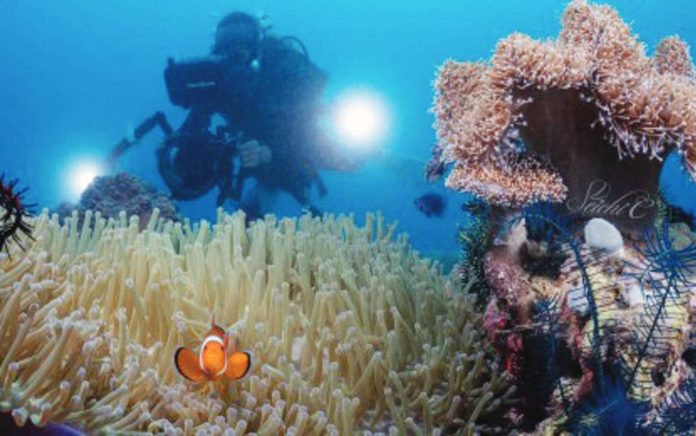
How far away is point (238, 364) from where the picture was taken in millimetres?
1652

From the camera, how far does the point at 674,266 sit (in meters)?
1.36

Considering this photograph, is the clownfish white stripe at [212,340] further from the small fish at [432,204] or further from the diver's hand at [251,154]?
the diver's hand at [251,154]

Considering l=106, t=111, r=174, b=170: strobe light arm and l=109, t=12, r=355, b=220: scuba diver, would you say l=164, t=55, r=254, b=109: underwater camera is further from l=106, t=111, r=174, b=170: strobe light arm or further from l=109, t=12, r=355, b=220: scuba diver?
l=106, t=111, r=174, b=170: strobe light arm

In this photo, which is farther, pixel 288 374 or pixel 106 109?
pixel 106 109

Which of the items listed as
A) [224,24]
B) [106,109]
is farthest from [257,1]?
[224,24]

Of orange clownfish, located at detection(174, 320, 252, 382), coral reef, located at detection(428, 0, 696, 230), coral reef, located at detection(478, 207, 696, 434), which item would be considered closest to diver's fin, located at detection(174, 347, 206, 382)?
orange clownfish, located at detection(174, 320, 252, 382)

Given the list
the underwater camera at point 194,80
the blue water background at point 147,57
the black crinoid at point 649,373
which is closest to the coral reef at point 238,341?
the black crinoid at point 649,373

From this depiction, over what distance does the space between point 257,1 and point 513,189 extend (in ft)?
184

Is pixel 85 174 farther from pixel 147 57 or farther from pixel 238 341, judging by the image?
pixel 147 57

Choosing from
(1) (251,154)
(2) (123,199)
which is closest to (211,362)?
(2) (123,199)

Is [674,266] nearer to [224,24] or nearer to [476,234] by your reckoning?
[476,234]

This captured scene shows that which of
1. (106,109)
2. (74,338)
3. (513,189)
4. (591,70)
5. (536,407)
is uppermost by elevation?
(106,109)

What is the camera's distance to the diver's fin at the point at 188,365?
63.2 inches

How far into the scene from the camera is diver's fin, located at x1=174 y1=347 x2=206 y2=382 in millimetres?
1605
